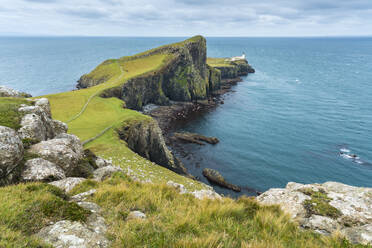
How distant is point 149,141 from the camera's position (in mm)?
41625

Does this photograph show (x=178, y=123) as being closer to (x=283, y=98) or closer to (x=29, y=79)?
(x=283, y=98)

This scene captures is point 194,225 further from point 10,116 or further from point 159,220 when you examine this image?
point 10,116

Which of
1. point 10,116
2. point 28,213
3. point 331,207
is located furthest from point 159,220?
point 10,116

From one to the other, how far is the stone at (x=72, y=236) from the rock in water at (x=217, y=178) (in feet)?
126

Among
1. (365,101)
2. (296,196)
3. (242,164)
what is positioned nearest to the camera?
(296,196)

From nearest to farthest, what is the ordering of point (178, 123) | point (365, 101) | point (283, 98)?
point (178, 123)
point (365, 101)
point (283, 98)

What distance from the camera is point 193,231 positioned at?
6.63 metres

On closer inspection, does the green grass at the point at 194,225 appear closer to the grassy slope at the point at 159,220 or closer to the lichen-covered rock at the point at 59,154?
the grassy slope at the point at 159,220

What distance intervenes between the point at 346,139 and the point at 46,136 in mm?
72618

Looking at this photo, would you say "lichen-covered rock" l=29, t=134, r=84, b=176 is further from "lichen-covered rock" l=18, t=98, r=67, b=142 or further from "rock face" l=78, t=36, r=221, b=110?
"rock face" l=78, t=36, r=221, b=110

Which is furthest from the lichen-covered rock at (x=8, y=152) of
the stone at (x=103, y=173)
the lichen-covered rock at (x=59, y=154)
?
the stone at (x=103, y=173)

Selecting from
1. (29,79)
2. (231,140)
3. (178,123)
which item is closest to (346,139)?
(231,140)

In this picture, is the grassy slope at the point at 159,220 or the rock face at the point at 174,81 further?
the rock face at the point at 174,81

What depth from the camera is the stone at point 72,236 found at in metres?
5.57
